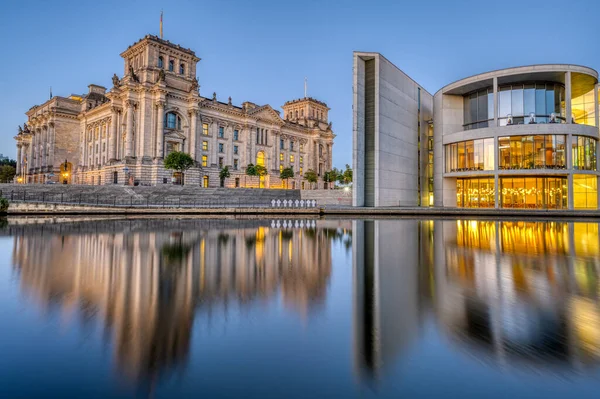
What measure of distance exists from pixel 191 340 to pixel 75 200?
41344 mm

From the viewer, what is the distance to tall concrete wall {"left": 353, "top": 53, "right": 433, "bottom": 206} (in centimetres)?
4109

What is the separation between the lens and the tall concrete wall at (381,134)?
135 feet

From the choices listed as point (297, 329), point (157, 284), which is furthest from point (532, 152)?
point (157, 284)

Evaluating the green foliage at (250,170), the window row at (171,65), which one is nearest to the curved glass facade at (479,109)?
the green foliage at (250,170)

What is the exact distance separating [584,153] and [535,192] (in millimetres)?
6723

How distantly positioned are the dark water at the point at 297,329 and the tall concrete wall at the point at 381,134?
32.9m

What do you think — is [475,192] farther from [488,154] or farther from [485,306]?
[485,306]

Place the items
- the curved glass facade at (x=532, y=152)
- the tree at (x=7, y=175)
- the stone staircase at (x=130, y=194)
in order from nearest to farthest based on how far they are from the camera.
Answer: the curved glass facade at (x=532, y=152)
the stone staircase at (x=130, y=194)
the tree at (x=7, y=175)

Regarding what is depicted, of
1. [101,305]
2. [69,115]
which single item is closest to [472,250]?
[101,305]

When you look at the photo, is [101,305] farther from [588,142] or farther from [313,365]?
[588,142]

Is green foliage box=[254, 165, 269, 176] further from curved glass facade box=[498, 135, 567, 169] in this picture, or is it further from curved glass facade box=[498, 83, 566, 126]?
curved glass facade box=[498, 135, 567, 169]

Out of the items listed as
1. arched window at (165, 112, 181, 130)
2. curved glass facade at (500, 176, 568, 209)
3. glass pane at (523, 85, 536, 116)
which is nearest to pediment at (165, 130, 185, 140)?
arched window at (165, 112, 181, 130)

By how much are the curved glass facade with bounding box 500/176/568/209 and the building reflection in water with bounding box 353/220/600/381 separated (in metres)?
33.9

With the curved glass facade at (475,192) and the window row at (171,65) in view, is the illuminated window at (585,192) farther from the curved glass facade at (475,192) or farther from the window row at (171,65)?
the window row at (171,65)
